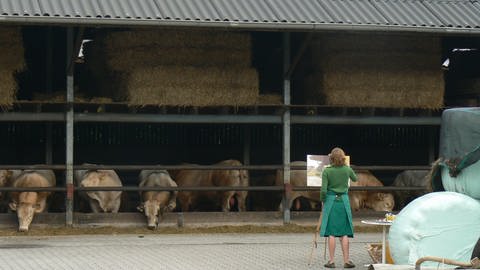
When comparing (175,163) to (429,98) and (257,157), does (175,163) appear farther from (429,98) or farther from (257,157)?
(429,98)

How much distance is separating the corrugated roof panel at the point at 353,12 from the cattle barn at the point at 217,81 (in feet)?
0.13

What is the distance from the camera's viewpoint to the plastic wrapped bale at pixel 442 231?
433 inches

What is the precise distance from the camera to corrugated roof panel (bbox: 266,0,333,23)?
57.2ft

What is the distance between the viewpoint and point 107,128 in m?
21.4

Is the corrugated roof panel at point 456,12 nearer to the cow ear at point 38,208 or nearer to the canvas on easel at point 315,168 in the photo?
the canvas on easel at point 315,168

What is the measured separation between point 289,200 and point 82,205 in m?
4.17

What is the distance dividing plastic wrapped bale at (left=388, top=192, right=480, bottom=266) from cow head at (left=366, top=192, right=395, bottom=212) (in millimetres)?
9358

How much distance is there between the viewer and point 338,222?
506 inches

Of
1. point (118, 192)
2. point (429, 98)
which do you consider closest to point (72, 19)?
point (118, 192)

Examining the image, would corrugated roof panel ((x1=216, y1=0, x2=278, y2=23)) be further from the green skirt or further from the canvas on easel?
the green skirt

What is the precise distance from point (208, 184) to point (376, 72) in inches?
163

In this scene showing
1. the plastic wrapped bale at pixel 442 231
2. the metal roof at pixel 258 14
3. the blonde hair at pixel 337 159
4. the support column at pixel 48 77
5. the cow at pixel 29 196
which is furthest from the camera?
the support column at pixel 48 77

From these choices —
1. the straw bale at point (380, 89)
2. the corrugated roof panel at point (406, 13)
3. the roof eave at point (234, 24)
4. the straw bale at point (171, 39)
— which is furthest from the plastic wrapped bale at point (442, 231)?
the straw bale at point (171, 39)

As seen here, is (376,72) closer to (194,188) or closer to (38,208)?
(194,188)
